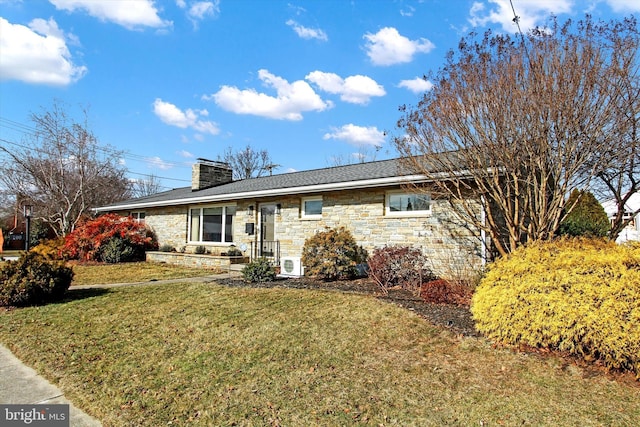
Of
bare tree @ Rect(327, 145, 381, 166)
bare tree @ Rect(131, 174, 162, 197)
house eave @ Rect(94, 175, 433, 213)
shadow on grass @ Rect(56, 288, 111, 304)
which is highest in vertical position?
bare tree @ Rect(327, 145, 381, 166)

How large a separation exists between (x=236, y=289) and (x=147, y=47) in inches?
325

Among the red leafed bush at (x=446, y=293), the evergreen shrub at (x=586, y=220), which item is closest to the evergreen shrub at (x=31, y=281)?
the red leafed bush at (x=446, y=293)

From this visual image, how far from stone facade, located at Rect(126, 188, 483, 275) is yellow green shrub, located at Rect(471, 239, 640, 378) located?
11.2 feet

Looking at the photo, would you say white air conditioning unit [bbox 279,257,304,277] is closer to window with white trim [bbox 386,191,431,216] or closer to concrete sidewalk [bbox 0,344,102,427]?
window with white trim [bbox 386,191,431,216]

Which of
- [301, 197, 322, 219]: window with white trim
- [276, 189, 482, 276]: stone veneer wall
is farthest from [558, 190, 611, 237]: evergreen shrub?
[301, 197, 322, 219]: window with white trim

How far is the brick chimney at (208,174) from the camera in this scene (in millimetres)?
17469

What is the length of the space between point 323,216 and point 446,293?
191 inches

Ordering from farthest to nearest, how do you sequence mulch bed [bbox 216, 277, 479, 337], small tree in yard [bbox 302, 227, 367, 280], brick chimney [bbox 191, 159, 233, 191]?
brick chimney [bbox 191, 159, 233, 191] < small tree in yard [bbox 302, 227, 367, 280] < mulch bed [bbox 216, 277, 479, 337]

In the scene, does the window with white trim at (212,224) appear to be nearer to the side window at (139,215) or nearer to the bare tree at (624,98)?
the side window at (139,215)

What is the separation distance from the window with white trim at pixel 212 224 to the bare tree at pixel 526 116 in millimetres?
8799

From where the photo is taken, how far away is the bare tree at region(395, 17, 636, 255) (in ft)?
18.0

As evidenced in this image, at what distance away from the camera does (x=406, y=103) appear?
24.2 feet

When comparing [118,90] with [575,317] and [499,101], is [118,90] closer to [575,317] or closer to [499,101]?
[499,101]

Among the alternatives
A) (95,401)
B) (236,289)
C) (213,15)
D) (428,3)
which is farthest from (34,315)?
(428,3)
